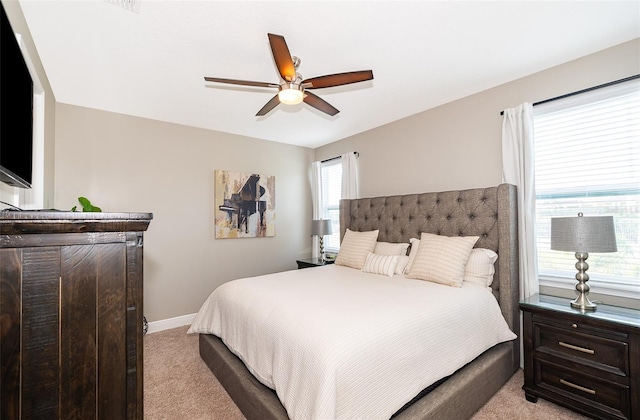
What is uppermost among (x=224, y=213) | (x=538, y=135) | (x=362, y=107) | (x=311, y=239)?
(x=362, y=107)

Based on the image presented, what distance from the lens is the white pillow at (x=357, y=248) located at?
10.5 feet

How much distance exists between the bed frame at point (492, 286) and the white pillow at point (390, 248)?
0.54 ft

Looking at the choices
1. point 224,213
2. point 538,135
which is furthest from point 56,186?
point 538,135

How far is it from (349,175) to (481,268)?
221 cm

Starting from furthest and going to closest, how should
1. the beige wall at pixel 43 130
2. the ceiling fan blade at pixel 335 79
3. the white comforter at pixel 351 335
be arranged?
the ceiling fan blade at pixel 335 79, the beige wall at pixel 43 130, the white comforter at pixel 351 335

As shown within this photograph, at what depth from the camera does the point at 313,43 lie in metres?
2.01

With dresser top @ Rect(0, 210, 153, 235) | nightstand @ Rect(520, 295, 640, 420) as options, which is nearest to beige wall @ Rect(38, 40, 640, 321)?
nightstand @ Rect(520, 295, 640, 420)

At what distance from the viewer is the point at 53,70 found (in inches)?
91.9

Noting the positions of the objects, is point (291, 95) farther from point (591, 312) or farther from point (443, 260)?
point (591, 312)

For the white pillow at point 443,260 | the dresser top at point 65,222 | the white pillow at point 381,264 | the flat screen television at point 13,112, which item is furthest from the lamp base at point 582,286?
the flat screen television at point 13,112

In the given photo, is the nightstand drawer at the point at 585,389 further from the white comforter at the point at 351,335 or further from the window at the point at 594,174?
the window at the point at 594,174

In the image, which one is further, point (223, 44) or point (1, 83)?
point (223, 44)

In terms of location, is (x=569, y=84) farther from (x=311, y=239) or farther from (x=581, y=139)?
(x=311, y=239)

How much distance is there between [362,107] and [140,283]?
2806 millimetres
